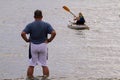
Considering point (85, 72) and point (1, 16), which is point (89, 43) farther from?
point (1, 16)

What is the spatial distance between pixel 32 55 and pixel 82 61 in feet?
37.1

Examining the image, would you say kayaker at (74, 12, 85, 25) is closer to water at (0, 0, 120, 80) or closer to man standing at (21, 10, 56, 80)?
water at (0, 0, 120, 80)

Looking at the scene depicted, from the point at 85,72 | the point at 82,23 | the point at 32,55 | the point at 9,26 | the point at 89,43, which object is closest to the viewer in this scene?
the point at 32,55

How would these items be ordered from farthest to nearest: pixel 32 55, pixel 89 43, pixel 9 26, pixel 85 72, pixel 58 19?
pixel 58 19, pixel 9 26, pixel 89 43, pixel 85 72, pixel 32 55

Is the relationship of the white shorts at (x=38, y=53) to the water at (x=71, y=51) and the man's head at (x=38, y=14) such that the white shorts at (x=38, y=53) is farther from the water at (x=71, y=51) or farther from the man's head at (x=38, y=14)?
the man's head at (x=38, y=14)

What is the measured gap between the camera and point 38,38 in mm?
12758

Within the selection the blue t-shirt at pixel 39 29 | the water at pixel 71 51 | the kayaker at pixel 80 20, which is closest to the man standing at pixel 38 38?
the blue t-shirt at pixel 39 29

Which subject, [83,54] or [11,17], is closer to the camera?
[83,54]

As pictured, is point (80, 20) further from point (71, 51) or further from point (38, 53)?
point (38, 53)

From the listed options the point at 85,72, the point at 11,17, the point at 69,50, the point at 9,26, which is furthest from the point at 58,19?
the point at 85,72

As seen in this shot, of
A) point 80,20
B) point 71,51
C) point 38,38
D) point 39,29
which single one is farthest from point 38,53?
point 80,20

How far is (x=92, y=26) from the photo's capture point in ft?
Result: 135

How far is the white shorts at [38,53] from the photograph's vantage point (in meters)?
12.8

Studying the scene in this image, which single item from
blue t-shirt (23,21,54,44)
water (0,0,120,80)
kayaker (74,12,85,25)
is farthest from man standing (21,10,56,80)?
kayaker (74,12,85,25)
